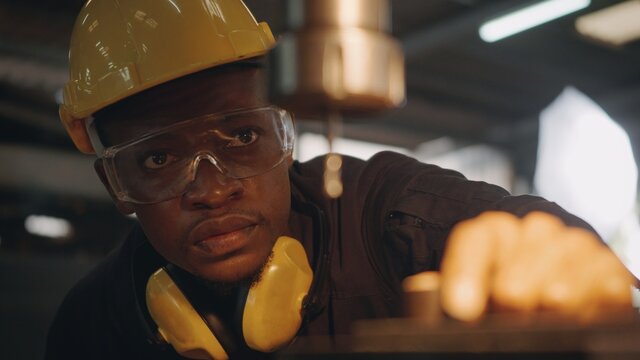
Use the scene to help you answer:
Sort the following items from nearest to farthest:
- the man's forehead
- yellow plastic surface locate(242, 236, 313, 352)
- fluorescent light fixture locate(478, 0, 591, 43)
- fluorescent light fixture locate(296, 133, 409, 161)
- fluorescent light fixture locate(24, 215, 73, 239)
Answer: yellow plastic surface locate(242, 236, 313, 352)
the man's forehead
fluorescent light fixture locate(478, 0, 591, 43)
fluorescent light fixture locate(24, 215, 73, 239)
fluorescent light fixture locate(296, 133, 409, 161)

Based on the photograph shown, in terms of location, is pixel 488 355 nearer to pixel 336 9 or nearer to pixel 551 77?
pixel 336 9

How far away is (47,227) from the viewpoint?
4.80m

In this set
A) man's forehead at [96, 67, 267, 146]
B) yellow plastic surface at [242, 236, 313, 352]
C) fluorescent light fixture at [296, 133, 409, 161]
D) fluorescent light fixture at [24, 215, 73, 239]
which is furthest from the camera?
fluorescent light fixture at [296, 133, 409, 161]

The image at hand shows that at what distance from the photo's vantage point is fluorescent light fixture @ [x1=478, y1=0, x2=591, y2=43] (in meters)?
4.09

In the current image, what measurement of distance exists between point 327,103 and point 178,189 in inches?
27.4

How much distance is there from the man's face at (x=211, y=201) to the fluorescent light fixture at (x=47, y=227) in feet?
11.8

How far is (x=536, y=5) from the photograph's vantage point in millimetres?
4102

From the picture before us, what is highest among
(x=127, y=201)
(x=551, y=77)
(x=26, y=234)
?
(x=127, y=201)

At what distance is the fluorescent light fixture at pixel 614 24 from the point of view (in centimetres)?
455

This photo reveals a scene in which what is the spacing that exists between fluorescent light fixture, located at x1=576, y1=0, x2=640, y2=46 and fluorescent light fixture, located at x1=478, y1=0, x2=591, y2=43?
530mm

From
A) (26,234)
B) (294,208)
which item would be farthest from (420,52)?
(294,208)

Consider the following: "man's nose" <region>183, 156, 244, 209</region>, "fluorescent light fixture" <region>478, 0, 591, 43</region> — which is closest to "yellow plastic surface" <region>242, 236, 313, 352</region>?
"man's nose" <region>183, 156, 244, 209</region>

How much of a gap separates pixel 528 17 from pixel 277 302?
3.54 m

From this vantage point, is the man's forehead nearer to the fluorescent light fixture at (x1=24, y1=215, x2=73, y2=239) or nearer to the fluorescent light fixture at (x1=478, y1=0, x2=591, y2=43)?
the fluorescent light fixture at (x1=478, y1=0, x2=591, y2=43)
